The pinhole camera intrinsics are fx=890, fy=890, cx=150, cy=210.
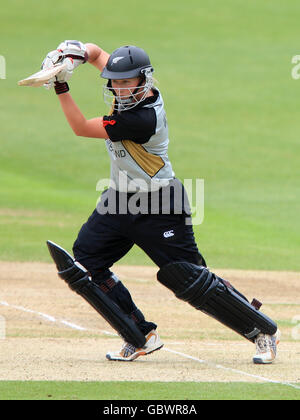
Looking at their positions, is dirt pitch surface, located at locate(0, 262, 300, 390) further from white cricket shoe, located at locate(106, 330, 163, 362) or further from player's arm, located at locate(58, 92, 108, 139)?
player's arm, located at locate(58, 92, 108, 139)

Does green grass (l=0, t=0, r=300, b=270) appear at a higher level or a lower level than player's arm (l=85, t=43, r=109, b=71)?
lower

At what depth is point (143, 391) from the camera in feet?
17.7

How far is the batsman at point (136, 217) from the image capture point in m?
6.04

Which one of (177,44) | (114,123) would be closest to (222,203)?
(114,123)

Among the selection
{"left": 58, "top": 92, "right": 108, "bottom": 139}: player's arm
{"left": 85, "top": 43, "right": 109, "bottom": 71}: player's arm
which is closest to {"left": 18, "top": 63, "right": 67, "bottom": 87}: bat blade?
{"left": 58, "top": 92, "right": 108, "bottom": 139}: player's arm

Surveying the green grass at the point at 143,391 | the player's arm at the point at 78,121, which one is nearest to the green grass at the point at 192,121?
the player's arm at the point at 78,121

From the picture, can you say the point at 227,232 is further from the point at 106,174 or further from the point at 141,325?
the point at 141,325

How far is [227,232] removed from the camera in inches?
575

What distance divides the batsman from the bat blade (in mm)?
97

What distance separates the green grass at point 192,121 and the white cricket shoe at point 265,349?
569 cm

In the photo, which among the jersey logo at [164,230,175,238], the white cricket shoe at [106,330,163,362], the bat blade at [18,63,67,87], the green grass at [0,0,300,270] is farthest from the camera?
the green grass at [0,0,300,270]

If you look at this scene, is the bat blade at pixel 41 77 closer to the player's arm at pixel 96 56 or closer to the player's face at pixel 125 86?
the player's face at pixel 125 86

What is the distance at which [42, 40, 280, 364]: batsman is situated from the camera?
6.04 m
